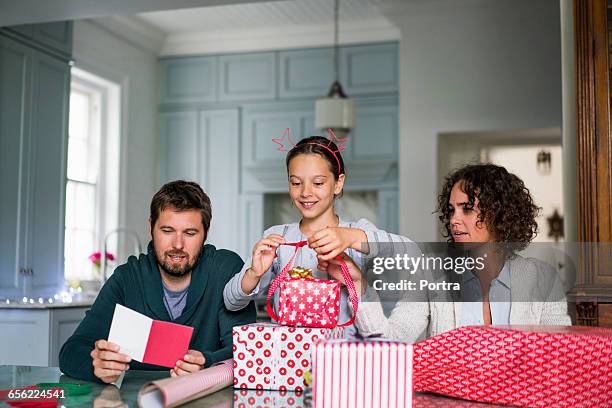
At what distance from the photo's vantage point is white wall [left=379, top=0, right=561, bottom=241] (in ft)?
16.7

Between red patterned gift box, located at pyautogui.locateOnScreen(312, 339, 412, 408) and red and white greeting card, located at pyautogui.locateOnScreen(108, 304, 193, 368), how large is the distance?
16.2 inches

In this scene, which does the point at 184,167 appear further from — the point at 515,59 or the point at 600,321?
the point at 600,321

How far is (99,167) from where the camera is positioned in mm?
5672

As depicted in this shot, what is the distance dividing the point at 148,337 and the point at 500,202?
817 mm

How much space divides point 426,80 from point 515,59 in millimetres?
641

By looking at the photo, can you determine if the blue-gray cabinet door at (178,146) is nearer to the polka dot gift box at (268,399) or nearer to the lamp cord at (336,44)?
the lamp cord at (336,44)

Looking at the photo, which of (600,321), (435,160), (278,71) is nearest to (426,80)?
(435,160)

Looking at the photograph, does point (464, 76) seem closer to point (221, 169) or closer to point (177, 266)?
point (221, 169)

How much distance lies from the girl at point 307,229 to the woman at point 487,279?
5.0 inches

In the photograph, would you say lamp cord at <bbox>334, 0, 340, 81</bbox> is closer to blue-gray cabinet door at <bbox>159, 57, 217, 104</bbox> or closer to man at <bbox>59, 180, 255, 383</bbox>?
blue-gray cabinet door at <bbox>159, 57, 217, 104</bbox>

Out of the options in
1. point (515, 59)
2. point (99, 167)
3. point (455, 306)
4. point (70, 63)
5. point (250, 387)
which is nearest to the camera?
point (250, 387)

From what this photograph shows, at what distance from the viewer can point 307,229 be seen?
1.77 m

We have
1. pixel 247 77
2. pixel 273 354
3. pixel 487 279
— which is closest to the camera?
pixel 273 354

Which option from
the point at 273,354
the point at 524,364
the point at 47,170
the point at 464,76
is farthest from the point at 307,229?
the point at 464,76
